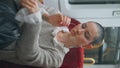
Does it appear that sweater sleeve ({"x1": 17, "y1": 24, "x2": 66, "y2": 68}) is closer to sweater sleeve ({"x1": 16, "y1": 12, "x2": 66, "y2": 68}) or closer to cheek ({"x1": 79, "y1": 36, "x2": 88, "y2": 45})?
sweater sleeve ({"x1": 16, "y1": 12, "x2": 66, "y2": 68})

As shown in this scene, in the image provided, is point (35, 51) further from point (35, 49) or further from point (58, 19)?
point (58, 19)

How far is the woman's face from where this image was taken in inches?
56.2

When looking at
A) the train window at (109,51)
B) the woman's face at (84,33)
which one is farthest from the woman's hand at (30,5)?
the train window at (109,51)

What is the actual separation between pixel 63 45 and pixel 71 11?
1.30ft

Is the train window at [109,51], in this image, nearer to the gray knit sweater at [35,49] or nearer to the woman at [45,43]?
the woman at [45,43]

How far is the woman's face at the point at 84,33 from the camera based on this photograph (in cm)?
143

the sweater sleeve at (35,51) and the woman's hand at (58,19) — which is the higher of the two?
the woman's hand at (58,19)

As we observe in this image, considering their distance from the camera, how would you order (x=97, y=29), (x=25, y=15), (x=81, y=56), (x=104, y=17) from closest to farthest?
(x=25, y=15)
(x=97, y=29)
(x=81, y=56)
(x=104, y=17)

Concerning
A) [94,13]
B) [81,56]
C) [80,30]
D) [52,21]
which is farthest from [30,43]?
[94,13]

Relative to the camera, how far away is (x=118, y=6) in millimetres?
1784

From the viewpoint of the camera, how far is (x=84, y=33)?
146 centimetres

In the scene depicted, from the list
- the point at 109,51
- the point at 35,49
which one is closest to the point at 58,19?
the point at 35,49

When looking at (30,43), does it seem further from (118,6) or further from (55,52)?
(118,6)

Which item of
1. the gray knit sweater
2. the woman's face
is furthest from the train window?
the gray knit sweater
